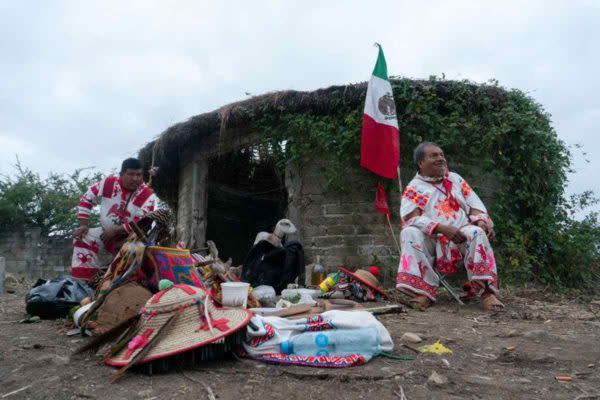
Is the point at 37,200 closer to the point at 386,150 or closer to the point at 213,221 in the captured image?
the point at 213,221

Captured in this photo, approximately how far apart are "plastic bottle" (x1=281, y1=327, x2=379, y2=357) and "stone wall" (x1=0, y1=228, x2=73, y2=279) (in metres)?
10.9

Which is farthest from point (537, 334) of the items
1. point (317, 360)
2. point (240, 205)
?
point (240, 205)

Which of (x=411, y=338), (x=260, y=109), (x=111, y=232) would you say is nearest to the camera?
(x=411, y=338)

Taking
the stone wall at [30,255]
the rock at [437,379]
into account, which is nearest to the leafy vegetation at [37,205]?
the stone wall at [30,255]

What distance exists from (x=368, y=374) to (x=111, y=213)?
3.48 m

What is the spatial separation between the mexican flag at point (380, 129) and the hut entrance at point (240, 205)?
4.19 m

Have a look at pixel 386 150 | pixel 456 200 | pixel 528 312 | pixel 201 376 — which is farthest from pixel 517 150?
pixel 201 376

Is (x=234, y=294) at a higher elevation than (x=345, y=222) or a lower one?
lower

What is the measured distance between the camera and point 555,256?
578cm

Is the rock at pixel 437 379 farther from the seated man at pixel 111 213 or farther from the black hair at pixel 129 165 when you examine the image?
the black hair at pixel 129 165

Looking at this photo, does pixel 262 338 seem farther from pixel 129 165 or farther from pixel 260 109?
pixel 260 109

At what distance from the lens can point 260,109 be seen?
619cm

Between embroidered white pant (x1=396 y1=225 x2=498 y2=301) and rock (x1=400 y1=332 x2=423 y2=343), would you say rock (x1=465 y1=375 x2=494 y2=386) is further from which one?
embroidered white pant (x1=396 y1=225 x2=498 y2=301)

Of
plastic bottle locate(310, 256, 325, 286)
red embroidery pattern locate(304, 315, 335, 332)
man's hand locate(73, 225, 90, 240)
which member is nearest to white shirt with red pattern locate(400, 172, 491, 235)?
plastic bottle locate(310, 256, 325, 286)
